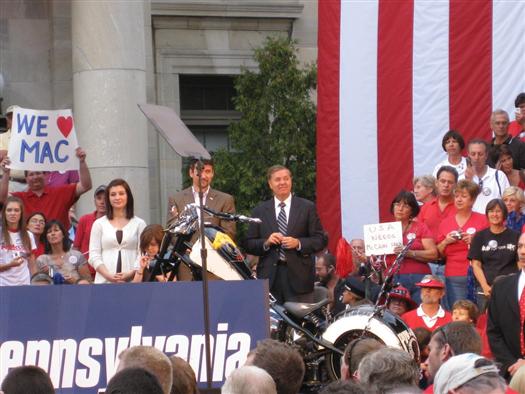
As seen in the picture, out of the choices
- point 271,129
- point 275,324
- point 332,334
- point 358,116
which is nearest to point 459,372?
point 332,334

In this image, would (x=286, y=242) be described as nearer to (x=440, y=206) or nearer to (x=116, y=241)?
(x=116, y=241)

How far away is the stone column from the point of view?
16703 millimetres

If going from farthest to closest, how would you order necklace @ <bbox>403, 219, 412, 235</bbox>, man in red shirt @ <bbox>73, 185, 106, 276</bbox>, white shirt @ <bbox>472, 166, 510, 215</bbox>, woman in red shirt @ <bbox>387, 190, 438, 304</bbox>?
man in red shirt @ <bbox>73, 185, 106, 276</bbox> < white shirt @ <bbox>472, 166, 510, 215</bbox> < necklace @ <bbox>403, 219, 412, 235</bbox> < woman in red shirt @ <bbox>387, 190, 438, 304</bbox>

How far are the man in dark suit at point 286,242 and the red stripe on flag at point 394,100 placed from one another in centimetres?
275

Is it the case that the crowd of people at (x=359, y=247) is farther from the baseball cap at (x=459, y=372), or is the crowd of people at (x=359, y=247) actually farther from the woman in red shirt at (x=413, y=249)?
the baseball cap at (x=459, y=372)

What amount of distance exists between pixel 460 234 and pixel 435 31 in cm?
358

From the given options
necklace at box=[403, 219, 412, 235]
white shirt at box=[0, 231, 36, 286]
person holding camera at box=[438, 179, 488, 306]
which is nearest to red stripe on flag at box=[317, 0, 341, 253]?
necklace at box=[403, 219, 412, 235]

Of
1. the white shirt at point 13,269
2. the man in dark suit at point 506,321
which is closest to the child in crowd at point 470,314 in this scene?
the man in dark suit at point 506,321

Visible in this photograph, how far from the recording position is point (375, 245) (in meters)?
13.5

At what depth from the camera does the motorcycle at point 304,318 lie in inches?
453

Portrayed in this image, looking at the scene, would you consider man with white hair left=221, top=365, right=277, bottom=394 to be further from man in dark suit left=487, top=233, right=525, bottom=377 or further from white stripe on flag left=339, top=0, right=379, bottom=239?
white stripe on flag left=339, top=0, right=379, bottom=239

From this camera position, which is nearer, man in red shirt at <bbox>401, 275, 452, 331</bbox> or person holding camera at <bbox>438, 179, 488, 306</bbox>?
man in red shirt at <bbox>401, 275, 452, 331</bbox>

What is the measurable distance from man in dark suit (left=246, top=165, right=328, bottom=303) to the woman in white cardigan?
3.65ft

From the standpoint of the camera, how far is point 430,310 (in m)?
12.6
